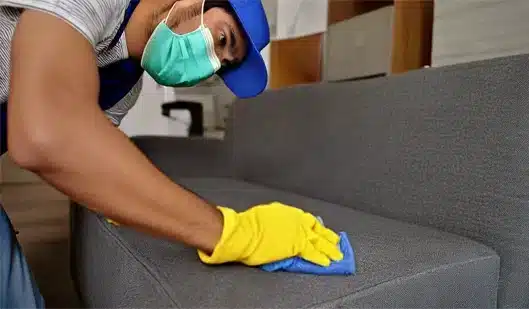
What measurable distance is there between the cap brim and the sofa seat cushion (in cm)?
34

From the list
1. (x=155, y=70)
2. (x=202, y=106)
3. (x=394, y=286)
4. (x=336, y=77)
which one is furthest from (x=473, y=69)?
(x=202, y=106)

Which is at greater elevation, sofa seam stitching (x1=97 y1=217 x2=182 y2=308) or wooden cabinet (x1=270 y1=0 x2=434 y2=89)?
wooden cabinet (x1=270 y1=0 x2=434 y2=89)

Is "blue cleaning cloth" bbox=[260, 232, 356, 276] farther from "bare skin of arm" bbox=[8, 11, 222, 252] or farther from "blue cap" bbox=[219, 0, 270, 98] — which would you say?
"blue cap" bbox=[219, 0, 270, 98]

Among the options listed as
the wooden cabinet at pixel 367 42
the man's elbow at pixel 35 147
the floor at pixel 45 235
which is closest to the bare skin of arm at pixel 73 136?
the man's elbow at pixel 35 147

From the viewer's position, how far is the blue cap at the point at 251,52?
3.06 feet

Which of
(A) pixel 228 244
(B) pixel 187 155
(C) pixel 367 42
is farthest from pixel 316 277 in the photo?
(B) pixel 187 155

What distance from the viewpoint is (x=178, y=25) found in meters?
0.94

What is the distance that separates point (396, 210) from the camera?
46.6 inches

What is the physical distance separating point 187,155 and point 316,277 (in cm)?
140

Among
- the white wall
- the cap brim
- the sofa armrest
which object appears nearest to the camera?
the cap brim

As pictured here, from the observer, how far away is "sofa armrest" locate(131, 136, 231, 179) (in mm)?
2033

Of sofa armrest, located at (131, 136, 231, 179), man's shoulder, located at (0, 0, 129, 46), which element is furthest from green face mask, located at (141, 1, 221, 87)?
sofa armrest, located at (131, 136, 231, 179)

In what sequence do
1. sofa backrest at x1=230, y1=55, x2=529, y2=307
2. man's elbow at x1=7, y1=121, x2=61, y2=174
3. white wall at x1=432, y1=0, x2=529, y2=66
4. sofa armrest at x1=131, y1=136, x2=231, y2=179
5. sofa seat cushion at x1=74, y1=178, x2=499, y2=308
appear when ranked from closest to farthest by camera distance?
man's elbow at x1=7, y1=121, x2=61, y2=174 → sofa seat cushion at x1=74, y1=178, x2=499, y2=308 → sofa backrest at x1=230, y1=55, x2=529, y2=307 → white wall at x1=432, y1=0, x2=529, y2=66 → sofa armrest at x1=131, y1=136, x2=231, y2=179

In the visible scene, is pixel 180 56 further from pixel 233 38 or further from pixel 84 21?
pixel 84 21
